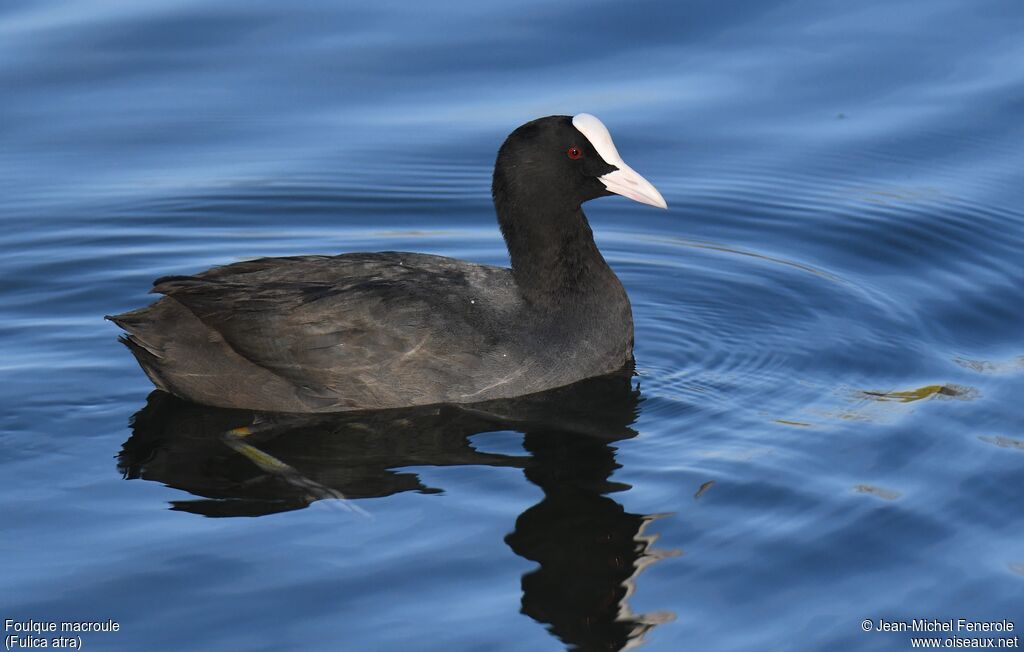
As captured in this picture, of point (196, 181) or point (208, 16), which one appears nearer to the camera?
point (196, 181)

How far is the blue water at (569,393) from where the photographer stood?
5.76m

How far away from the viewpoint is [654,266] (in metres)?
9.44

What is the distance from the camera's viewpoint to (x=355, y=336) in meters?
7.47

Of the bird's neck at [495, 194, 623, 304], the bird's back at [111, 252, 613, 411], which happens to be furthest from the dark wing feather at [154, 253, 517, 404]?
the bird's neck at [495, 194, 623, 304]

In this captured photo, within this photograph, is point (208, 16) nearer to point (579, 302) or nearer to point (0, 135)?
point (0, 135)

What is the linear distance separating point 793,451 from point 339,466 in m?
1.98

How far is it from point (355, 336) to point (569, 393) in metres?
1.10

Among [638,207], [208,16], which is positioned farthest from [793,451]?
[208,16]


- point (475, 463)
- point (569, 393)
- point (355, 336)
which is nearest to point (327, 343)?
point (355, 336)

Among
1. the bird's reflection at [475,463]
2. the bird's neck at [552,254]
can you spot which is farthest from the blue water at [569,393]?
the bird's neck at [552,254]

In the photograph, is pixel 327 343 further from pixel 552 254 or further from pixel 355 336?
pixel 552 254

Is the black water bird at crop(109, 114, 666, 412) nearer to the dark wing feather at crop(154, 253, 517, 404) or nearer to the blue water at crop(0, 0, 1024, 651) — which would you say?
the dark wing feather at crop(154, 253, 517, 404)

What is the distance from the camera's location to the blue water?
18.9 ft

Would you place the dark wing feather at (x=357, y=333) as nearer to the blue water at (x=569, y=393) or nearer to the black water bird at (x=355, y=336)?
the black water bird at (x=355, y=336)
